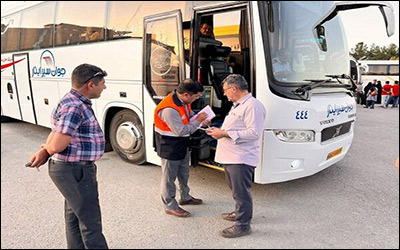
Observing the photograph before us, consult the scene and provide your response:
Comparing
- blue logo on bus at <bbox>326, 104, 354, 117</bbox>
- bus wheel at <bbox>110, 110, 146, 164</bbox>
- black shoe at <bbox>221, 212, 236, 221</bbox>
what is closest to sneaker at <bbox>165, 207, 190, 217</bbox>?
black shoe at <bbox>221, 212, 236, 221</bbox>

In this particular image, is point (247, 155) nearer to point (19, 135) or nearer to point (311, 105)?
point (311, 105)

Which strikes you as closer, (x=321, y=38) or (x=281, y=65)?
(x=281, y=65)

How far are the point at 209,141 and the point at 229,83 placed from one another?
116 centimetres

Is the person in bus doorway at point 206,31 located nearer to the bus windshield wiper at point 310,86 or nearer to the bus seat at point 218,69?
the bus seat at point 218,69

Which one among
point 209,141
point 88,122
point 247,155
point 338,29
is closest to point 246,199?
point 247,155

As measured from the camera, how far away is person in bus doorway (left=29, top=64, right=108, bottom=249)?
188cm

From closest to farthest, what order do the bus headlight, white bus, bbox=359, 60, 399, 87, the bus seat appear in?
white bus, bbox=359, 60, 399, 87
the bus headlight
the bus seat

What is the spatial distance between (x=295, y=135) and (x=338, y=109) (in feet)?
2.63

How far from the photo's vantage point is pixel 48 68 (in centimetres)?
587

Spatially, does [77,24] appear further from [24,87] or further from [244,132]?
[244,132]

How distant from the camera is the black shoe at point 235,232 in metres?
2.72

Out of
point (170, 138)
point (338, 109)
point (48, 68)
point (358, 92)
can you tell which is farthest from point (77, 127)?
point (48, 68)

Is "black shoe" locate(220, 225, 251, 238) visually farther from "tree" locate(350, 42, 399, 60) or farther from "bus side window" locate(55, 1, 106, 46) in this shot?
"bus side window" locate(55, 1, 106, 46)

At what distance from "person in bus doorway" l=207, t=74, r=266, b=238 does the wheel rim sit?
7.15 feet
